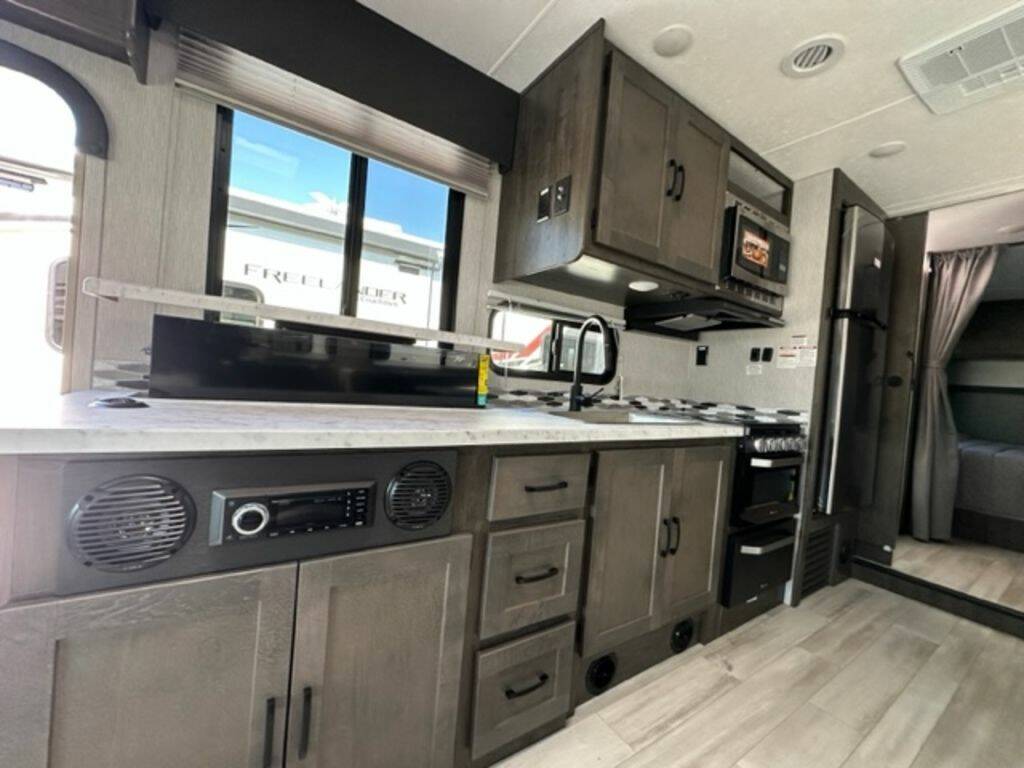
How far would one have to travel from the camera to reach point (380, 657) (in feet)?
2.86

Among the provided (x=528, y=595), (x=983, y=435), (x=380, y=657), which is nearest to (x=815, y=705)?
(x=528, y=595)

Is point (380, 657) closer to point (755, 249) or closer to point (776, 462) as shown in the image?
point (776, 462)

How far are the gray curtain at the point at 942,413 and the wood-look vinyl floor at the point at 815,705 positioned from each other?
4.26 feet

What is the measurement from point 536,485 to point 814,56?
1.89m

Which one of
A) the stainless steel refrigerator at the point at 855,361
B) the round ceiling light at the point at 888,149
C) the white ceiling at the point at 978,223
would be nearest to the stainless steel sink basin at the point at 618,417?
the stainless steel refrigerator at the point at 855,361

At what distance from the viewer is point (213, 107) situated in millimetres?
1315

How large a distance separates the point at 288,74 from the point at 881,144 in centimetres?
265

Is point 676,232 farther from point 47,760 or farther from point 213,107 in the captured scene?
point 47,760

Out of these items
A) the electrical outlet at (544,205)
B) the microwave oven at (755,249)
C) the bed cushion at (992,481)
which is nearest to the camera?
the electrical outlet at (544,205)

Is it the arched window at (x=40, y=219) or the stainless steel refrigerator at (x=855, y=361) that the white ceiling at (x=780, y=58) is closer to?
the stainless steel refrigerator at (x=855, y=361)

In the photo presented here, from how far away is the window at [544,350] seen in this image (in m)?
1.93

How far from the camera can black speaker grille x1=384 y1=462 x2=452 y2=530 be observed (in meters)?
0.88

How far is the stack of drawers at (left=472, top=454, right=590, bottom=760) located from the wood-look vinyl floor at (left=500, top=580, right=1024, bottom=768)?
0.57 ft

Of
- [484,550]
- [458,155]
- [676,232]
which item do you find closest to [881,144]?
[676,232]
